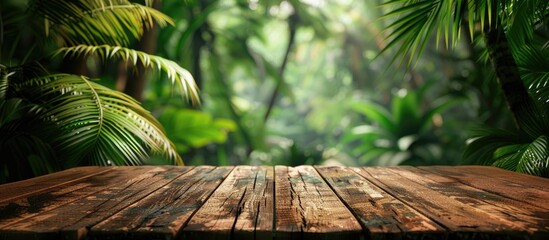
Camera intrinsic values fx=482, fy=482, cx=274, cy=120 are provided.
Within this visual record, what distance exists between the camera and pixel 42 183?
6.86ft

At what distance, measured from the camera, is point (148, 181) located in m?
2.20

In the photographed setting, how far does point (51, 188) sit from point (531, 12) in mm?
2466

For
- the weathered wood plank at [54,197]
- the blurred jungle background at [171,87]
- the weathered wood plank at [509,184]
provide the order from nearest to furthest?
the weathered wood plank at [54,197] → the weathered wood plank at [509,184] → the blurred jungle background at [171,87]

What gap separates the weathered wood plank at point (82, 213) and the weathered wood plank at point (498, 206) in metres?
1.13

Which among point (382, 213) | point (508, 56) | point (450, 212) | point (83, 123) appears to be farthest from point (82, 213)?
point (508, 56)

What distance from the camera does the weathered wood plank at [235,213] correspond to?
1.23 m

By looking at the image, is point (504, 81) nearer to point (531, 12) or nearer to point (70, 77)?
point (531, 12)

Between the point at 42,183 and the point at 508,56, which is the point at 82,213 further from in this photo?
the point at 508,56

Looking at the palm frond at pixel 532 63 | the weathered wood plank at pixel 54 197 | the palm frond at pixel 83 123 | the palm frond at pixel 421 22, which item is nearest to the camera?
the weathered wood plank at pixel 54 197

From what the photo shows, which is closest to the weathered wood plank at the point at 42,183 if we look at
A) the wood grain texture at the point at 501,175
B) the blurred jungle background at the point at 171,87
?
the blurred jungle background at the point at 171,87

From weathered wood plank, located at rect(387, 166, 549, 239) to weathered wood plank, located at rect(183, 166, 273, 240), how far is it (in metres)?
0.66

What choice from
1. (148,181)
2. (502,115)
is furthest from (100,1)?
(502,115)

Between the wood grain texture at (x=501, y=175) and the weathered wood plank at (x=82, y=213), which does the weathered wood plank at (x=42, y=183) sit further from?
the wood grain texture at (x=501, y=175)

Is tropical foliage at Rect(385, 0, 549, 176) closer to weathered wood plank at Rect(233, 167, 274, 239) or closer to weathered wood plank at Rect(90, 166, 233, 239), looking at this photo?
weathered wood plank at Rect(233, 167, 274, 239)
